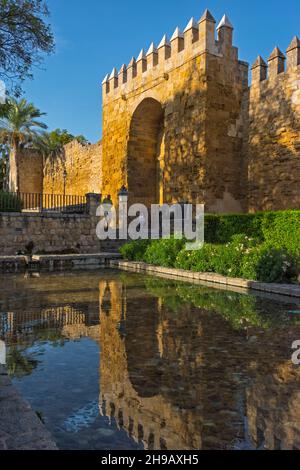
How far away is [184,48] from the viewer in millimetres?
15625

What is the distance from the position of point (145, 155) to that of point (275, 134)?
23.1ft

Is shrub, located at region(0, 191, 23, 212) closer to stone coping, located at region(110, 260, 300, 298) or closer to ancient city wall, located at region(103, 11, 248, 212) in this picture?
stone coping, located at region(110, 260, 300, 298)

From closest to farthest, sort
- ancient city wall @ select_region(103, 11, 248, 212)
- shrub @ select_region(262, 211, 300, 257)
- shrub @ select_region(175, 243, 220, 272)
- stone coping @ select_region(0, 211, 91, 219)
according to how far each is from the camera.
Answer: shrub @ select_region(175, 243, 220, 272), shrub @ select_region(262, 211, 300, 257), stone coping @ select_region(0, 211, 91, 219), ancient city wall @ select_region(103, 11, 248, 212)

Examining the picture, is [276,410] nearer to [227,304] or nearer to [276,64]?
[227,304]

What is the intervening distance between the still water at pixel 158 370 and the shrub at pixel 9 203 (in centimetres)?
904

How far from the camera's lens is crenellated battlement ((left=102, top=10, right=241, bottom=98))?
14664 millimetres

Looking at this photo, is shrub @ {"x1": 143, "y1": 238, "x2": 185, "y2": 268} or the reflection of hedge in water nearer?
the reflection of hedge in water

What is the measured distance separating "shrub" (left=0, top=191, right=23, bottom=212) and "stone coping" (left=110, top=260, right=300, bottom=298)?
4.56 m

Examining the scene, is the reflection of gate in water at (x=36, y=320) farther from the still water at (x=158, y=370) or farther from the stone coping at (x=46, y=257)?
the stone coping at (x=46, y=257)

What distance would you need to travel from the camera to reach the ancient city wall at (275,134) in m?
13.8

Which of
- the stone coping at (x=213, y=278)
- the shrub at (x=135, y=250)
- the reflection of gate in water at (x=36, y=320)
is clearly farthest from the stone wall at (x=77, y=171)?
the reflection of gate in water at (x=36, y=320)

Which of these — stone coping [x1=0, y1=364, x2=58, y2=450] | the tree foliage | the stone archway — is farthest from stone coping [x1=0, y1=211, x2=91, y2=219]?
the tree foliage
